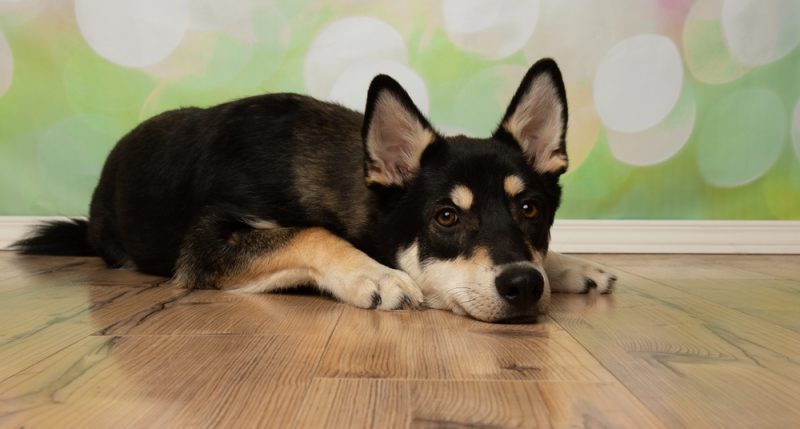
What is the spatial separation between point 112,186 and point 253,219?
116cm

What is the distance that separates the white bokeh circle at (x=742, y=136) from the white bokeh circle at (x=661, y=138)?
113 millimetres

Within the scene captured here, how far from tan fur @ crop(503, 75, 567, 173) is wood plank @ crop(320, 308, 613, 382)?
80 centimetres

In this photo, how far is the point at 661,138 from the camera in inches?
180

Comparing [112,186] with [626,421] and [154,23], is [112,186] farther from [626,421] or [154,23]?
[626,421]

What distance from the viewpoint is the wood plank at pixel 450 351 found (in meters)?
1.58

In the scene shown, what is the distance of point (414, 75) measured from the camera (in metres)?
4.49

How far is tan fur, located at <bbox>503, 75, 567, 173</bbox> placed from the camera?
8.89 ft

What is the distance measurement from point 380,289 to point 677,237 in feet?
9.66

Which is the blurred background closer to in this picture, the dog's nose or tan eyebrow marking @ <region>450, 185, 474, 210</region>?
tan eyebrow marking @ <region>450, 185, 474, 210</region>

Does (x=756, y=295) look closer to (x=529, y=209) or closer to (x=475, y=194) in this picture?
(x=529, y=209)

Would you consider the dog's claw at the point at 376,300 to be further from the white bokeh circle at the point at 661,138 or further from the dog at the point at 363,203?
the white bokeh circle at the point at 661,138

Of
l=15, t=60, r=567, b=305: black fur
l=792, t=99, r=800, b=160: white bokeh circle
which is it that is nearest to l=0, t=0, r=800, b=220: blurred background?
l=792, t=99, r=800, b=160: white bokeh circle

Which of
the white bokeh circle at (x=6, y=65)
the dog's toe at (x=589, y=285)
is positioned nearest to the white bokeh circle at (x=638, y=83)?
the dog's toe at (x=589, y=285)

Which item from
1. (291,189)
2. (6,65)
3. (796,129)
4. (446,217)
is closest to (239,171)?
(291,189)
